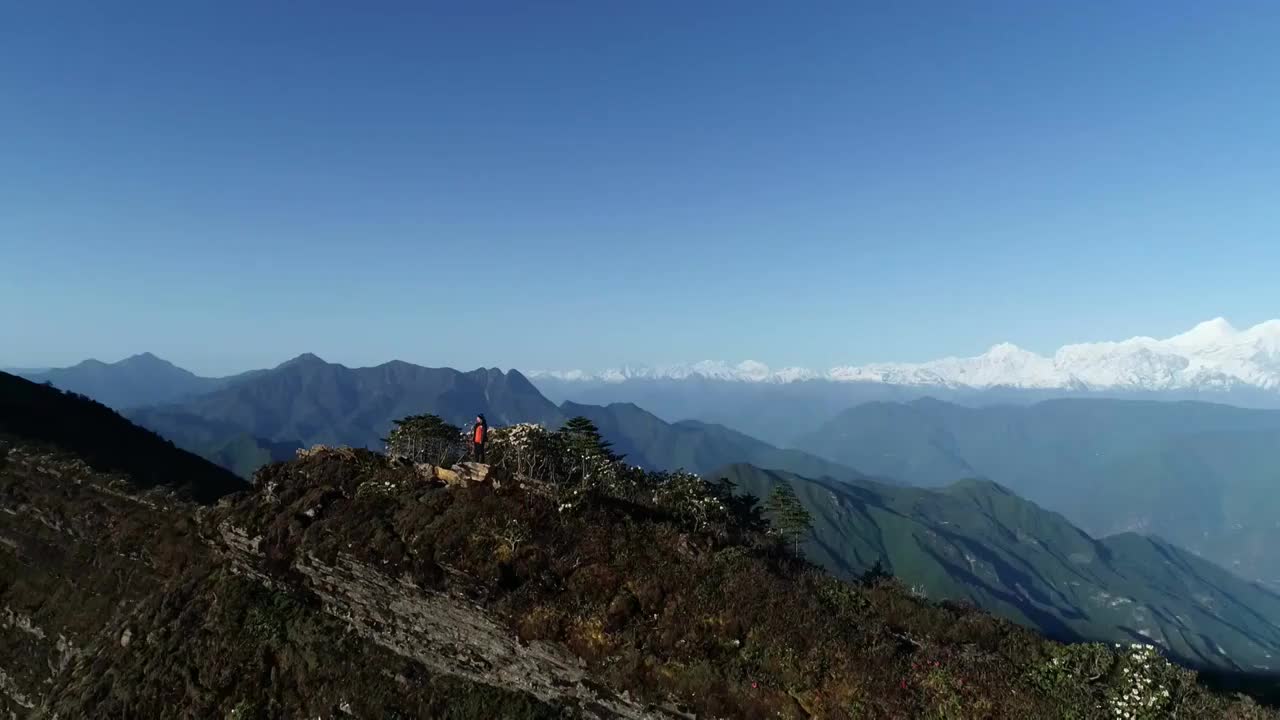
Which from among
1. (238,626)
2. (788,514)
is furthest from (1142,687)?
(788,514)

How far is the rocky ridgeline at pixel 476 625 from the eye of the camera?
73.7 feet

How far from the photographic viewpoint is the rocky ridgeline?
2247 cm

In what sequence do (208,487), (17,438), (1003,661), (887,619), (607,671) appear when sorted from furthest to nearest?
(208,487) → (17,438) → (887,619) → (607,671) → (1003,661)

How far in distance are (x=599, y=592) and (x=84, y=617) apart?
37.3 m

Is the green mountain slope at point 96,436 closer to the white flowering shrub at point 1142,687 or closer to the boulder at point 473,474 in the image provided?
the boulder at point 473,474

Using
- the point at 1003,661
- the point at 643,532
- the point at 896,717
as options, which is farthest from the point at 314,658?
the point at 1003,661

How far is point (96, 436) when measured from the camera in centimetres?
8206

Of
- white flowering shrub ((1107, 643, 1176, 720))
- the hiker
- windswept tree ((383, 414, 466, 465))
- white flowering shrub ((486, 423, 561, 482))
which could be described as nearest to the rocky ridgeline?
white flowering shrub ((1107, 643, 1176, 720))

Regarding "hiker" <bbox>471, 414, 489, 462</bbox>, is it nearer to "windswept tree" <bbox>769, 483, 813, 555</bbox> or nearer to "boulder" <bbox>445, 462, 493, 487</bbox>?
"boulder" <bbox>445, 462, 493, 487</bbox>

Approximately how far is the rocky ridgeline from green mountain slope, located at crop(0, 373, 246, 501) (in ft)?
93.7

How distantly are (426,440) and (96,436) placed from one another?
198 feet

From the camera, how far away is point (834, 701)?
72.0 feet

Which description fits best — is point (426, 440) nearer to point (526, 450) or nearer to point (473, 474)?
point (526, 450)

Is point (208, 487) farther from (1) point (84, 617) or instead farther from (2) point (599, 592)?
(2) point (599, 592)
